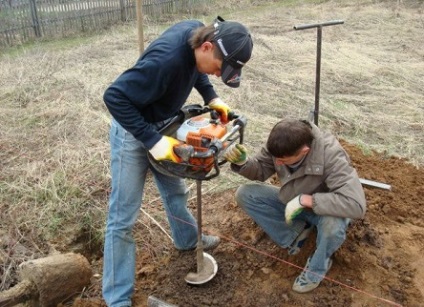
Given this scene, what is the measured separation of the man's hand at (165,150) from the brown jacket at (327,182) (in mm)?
677

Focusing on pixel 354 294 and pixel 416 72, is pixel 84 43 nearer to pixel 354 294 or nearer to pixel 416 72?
pixel 416 72

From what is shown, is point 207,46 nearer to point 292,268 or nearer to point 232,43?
point 232,43

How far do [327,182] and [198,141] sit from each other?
72 centimetres

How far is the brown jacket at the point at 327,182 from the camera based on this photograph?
2260mm

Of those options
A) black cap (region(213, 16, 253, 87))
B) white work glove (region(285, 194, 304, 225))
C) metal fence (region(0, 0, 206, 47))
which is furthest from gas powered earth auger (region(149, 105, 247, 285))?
metal fence (region(0, 0, 206, 47))

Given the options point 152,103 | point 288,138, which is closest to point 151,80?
Result: point 152,103

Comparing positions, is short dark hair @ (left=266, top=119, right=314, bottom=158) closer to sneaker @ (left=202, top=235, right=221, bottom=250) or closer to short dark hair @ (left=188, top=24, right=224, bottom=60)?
short dark hair @ (left=188, top=24, right=224, bottom=60)

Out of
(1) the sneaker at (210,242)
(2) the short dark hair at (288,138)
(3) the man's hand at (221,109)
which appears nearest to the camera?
(2) the short dark hair at (288,138)

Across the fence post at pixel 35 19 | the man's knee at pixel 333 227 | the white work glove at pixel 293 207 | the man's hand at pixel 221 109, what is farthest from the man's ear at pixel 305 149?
the fence post at pixel 35 19

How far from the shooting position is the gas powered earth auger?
205 centimetres

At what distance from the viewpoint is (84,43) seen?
8477mm

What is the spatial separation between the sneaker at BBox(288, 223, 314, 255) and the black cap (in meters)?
1.14

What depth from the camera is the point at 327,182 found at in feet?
7.67

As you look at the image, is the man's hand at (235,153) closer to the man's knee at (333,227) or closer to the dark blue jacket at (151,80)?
the dark blue jacket at (151,80)
